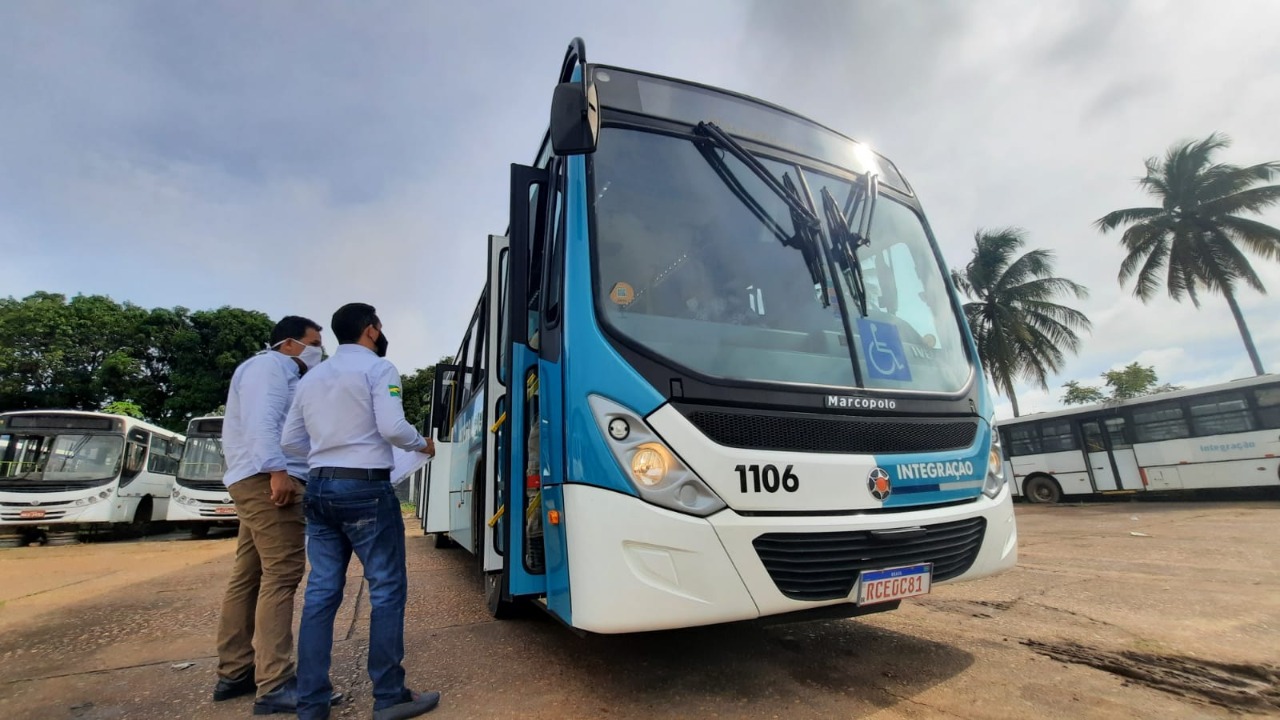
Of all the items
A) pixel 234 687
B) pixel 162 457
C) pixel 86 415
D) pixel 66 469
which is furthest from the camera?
pixel 162 457

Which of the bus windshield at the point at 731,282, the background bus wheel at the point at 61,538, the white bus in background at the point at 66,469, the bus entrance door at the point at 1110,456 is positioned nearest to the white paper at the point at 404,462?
the bus windshield at the point at 731,282

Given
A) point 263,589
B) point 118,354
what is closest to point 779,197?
point 263,589

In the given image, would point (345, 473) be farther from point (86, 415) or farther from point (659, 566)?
point (86, 415)

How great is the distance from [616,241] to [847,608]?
1.96 m

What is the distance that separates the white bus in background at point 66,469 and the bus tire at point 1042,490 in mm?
23254

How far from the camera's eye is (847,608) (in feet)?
8.48

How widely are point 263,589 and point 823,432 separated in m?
2.70

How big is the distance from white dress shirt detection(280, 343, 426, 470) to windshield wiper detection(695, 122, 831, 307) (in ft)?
6.45

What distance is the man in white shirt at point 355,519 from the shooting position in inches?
97.0

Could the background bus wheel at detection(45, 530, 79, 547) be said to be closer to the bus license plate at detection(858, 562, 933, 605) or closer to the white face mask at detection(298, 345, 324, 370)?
the white face mask at detection(298, 345, 324, 370)

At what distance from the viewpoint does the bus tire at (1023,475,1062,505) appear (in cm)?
1655

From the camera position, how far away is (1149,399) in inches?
566

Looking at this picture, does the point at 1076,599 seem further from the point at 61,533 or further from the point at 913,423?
the point at 61,533

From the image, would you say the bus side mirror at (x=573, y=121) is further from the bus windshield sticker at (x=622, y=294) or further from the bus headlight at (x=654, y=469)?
the bus headlight at (x=654, y=469)
